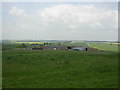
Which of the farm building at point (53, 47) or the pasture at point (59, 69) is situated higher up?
the farm building at point (53, 47)

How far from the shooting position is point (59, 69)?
6.71m

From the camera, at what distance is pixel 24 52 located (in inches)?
312

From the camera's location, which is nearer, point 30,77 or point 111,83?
point 111,83

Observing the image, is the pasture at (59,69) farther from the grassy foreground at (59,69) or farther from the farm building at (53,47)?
the farm building at (53,47)

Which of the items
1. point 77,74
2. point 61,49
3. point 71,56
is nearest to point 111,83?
point 77,74

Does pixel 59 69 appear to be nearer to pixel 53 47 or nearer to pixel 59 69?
pixel 59 69

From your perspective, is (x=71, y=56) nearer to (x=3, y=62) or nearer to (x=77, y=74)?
(x=77, y=74)

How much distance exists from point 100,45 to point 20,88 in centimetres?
501

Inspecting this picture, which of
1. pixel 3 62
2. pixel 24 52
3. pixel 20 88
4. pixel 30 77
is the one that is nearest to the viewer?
pixel 20 88

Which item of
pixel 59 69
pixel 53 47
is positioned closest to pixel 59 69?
pixel 59 69

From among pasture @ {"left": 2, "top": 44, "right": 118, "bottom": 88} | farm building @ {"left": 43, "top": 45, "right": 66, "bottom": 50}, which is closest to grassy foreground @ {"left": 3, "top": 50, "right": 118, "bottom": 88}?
pasture @ {"left": 2, "top": 44, "right": 118, "bottom": 88}

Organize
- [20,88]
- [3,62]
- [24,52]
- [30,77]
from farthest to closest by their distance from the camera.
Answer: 1. [24,52]
2. [3,62]
3. [30,77]
4. [20,88]

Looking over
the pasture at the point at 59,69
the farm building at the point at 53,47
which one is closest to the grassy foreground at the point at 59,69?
the pasture at the point at 59,69

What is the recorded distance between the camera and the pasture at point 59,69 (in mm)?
5352
